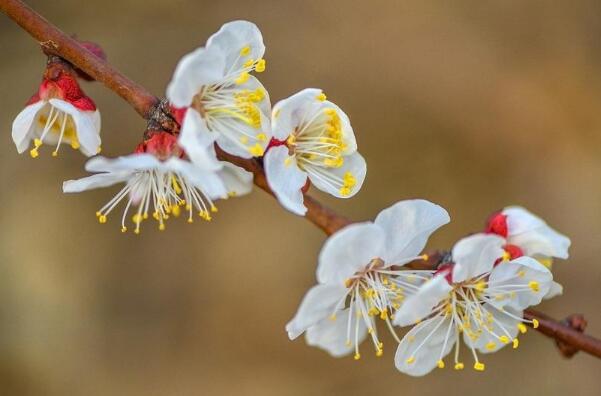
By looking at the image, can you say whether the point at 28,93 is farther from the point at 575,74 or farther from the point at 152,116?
the point at 575,74

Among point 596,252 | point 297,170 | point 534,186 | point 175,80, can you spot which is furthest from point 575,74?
point 175,80

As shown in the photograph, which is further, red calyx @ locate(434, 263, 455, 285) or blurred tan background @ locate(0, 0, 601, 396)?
blurred tan background @ locate(0, 0, 601, 396)

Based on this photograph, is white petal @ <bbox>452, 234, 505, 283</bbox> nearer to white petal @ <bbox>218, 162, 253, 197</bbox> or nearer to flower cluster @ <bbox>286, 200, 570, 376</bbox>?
flower cluster @ <bbox>286, 200, 570, 376</bbox>

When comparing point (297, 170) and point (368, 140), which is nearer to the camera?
point (297, 170)

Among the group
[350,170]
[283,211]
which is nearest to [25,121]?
[350,170]

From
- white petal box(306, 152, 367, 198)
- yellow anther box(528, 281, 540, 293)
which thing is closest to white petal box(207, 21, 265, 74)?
white petal box(306, 152, 367, 198)

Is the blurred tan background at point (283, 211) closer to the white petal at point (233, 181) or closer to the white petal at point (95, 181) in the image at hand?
the white petal at point (233, 181)
